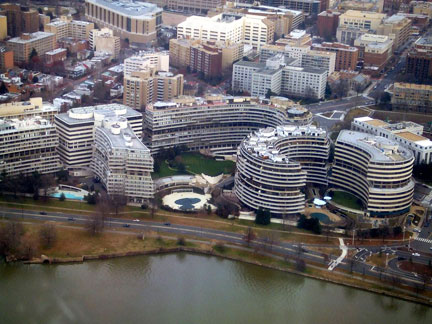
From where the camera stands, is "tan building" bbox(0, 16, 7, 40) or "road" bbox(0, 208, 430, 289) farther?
"tan building" bbox(0, 16, 7, 40)

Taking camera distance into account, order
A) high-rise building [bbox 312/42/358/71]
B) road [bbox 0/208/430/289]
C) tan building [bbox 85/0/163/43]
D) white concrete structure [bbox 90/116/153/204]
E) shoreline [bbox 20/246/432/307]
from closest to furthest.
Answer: shoreline [bbox 20/246/432/307]
road [bbox 0/208/430/289]
white concrete structure [bbox 90/116/153/204]
high-rise building [bbox 312/42/358/71]
tan building [bbox 85/0/163/43]

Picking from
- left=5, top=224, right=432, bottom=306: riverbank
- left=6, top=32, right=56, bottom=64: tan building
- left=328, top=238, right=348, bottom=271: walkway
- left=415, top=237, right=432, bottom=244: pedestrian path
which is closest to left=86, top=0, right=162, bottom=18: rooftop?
left=6, top=32, right=56, bottom=64: tan building

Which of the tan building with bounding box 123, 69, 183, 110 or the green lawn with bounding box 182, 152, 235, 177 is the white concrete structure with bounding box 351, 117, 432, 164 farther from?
the tan building with bounding box 123, 69, 183, 110

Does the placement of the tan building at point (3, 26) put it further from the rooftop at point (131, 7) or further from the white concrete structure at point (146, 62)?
the white concrete structure at point (146, 62)

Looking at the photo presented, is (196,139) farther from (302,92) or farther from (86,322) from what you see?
(86,322)

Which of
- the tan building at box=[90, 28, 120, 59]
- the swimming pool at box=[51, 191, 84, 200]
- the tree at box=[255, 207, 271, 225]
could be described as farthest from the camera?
the tan building at box=[90, 28, 120, 59]

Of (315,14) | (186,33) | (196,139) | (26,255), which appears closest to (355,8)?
(315,14)

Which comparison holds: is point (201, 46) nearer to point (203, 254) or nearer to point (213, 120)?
point (213, 120)
